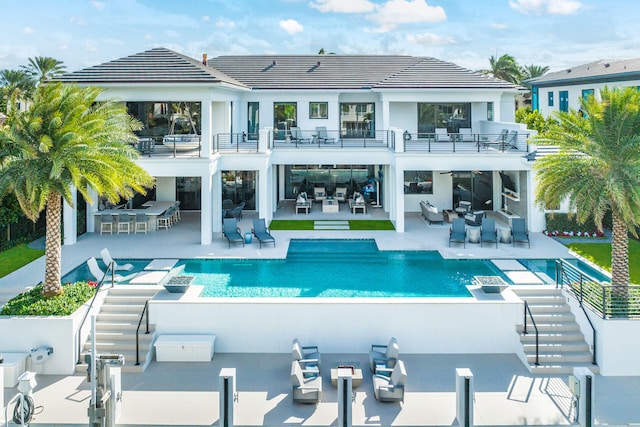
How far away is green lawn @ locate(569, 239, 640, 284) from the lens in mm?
19516

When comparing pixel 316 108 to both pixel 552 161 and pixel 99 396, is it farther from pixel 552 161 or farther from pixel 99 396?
pixel 99 396

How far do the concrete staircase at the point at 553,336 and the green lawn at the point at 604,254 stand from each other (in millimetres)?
4968

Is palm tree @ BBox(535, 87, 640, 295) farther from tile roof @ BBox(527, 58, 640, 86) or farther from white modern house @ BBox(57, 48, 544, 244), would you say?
tile roof @ BBox(527, 58, 640, 86)

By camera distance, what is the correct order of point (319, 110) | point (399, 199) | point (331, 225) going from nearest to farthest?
1. point (399, 199)
2. point (331, 225)
3. point (319, 110)

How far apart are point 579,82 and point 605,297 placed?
3413 centimetres

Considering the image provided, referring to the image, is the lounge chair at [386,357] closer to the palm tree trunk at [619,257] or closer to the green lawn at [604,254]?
the palm tree trunk at [619,257]

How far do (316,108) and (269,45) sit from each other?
32.7m

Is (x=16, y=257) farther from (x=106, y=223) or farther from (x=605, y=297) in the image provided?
(x=605, y=297)

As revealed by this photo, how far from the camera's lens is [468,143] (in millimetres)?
29250

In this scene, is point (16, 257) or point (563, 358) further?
point (16, 257)

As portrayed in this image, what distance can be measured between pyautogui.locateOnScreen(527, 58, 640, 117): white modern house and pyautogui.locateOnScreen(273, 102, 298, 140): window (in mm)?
15669

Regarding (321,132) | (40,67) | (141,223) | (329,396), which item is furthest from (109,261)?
(40,67)

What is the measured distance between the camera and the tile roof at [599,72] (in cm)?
3634

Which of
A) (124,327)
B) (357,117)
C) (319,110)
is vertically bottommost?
(124,327)
